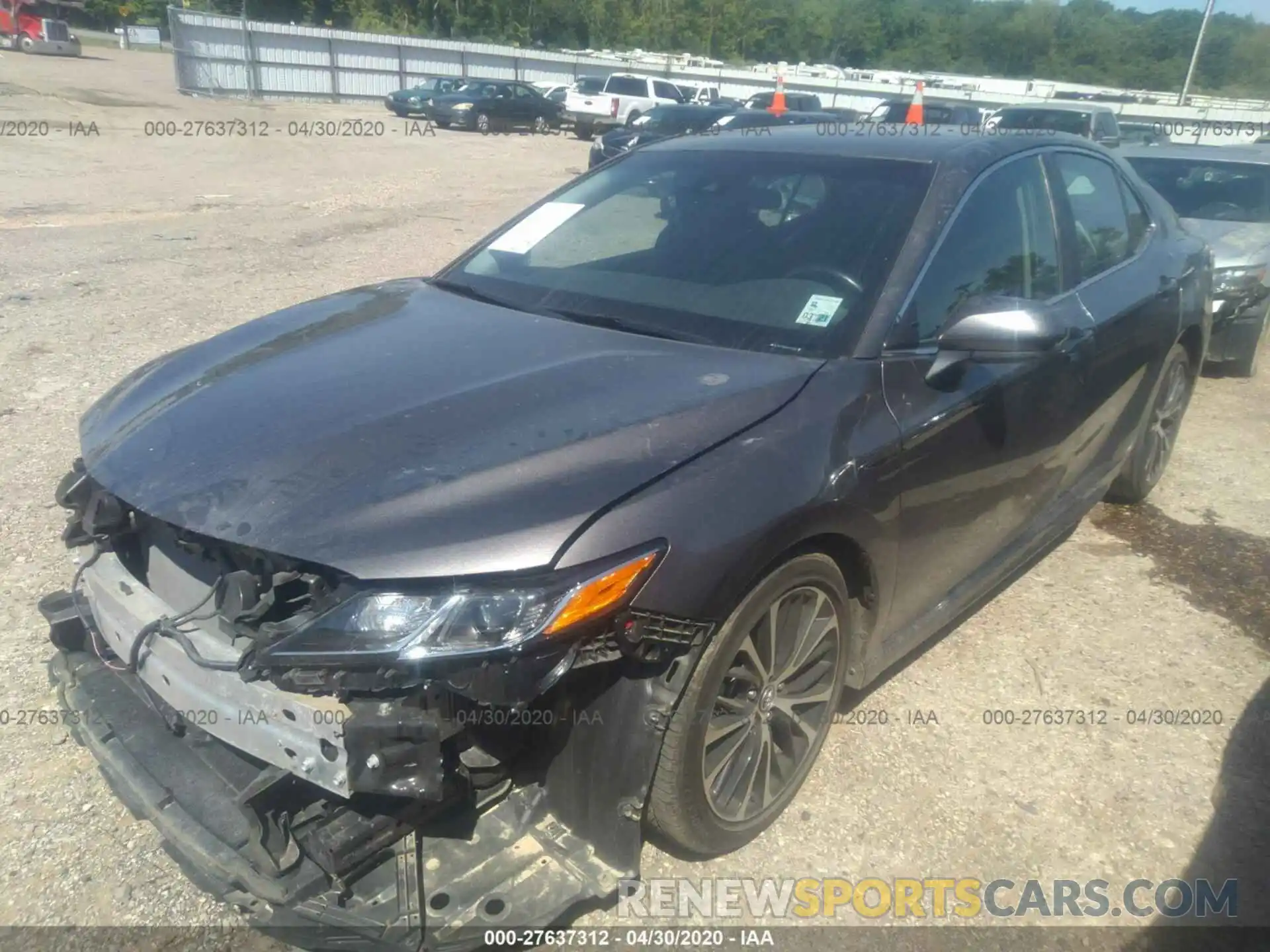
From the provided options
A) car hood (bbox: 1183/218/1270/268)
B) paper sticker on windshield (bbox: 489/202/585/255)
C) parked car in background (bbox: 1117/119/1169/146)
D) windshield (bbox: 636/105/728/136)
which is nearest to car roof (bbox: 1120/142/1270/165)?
car hood (bbox: 1183/218/1270/268)

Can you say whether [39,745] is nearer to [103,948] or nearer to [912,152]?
[103,948]

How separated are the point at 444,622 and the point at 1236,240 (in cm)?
737

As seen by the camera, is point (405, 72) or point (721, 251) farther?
point (405, 72)

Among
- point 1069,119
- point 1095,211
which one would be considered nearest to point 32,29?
point 1069,119

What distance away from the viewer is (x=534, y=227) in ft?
12.2

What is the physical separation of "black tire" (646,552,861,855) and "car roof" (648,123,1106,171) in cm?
150

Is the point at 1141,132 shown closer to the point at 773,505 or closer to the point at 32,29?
the point at 773,505

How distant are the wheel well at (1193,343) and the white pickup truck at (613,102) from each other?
2403 cm

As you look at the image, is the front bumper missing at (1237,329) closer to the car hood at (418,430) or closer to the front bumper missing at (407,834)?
the car hood at (418,430)

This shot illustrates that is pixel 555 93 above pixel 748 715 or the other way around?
the other way around

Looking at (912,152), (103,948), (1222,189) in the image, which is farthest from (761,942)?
(1222,189)

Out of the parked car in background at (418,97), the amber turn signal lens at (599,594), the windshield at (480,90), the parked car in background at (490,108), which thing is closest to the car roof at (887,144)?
the amber turn signal lens at (599,594)

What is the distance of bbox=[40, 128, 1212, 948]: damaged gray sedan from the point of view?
1998mm

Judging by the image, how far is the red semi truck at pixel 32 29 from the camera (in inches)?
1556
